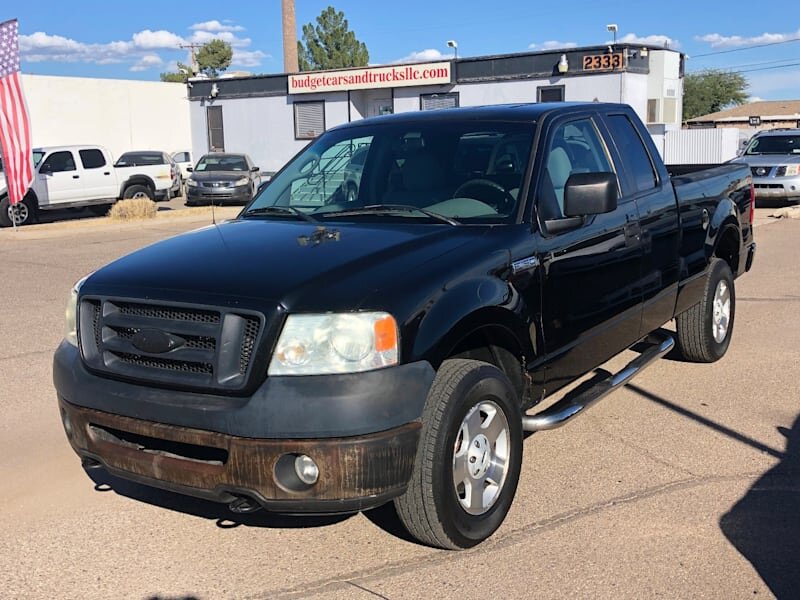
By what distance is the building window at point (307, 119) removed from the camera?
31.0 metres

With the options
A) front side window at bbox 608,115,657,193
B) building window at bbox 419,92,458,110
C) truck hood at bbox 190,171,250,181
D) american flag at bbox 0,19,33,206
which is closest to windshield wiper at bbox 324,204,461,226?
front side window at bbox 608,115,657,193

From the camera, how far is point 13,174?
17094mm

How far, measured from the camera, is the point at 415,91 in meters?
29.0

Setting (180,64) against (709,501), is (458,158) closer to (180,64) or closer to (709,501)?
(709,501)

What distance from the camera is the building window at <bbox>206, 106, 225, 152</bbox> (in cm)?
3306

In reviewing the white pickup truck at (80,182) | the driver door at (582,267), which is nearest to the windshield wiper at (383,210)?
the driver door at (582,267)

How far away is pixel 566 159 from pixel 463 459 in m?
1.99

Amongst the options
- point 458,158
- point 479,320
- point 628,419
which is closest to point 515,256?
point 479,320

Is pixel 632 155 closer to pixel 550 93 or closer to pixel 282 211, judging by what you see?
pixel 282 211

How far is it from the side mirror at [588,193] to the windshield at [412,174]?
0.28m

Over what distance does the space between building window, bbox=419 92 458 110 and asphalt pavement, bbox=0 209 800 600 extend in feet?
76.4

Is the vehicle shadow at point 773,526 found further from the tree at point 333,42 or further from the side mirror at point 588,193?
the tree at point 333,42

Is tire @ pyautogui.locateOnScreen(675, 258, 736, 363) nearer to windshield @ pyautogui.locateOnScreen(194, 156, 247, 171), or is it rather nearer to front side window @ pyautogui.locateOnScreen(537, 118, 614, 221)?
front side window @ pyautogui.locateOnScreen(537, 118, 614, 221)

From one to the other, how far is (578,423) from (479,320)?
1948 millimetres
